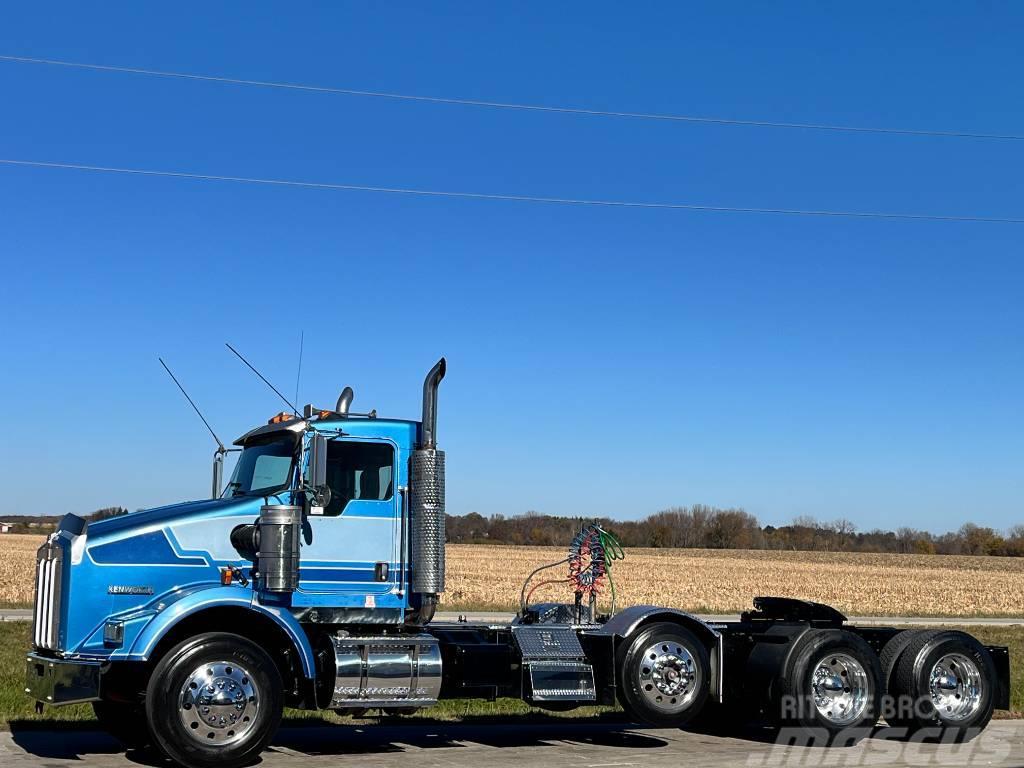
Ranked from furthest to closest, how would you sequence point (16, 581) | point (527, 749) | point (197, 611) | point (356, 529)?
point (16, 581)
point (527, 749)
point (356, 529)
point (197, 611)

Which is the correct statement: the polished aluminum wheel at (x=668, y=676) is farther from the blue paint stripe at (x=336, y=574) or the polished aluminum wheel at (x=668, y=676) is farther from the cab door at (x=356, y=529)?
the blue paint stripe at (x=336, y=574)

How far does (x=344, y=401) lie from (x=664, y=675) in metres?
4.19

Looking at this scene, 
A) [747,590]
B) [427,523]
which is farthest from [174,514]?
[747,590]

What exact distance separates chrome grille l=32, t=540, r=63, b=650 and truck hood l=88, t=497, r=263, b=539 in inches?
18.1

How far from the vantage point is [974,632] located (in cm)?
3098

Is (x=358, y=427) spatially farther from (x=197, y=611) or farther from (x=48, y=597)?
(x=48, y=597)

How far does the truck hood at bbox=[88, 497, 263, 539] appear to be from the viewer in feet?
36.0

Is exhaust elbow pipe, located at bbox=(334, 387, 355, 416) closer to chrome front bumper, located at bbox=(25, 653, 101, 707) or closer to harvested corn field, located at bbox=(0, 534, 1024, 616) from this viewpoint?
chrome front bumper, located at bbox=(25, 653, 101, 707)

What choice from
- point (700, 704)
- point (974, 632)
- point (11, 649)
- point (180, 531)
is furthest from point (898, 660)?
point (974, 632)

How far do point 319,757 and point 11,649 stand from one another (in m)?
11.0

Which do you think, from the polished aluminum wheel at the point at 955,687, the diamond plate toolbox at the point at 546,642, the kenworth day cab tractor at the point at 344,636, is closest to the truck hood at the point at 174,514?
the kenworth day cab tractor at the point at 344,636

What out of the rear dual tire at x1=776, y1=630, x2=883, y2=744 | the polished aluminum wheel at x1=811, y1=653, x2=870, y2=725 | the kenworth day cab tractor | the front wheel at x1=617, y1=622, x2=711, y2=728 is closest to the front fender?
the kenworth day cab tractor

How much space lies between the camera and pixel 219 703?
10.4m

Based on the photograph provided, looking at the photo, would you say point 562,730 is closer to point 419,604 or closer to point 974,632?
point 419,604
